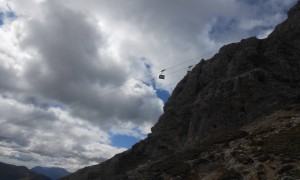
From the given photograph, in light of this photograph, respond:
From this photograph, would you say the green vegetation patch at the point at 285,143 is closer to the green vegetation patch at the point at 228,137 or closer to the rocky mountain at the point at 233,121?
the rocky mountain at the point at 233,121

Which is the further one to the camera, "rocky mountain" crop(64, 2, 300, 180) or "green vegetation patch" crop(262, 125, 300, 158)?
"rocky mountain" crop(64, 2, 300, 180)

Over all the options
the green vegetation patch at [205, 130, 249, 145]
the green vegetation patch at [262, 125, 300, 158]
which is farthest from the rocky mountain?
the green vegetation patch at [205, 130, 249, 145]

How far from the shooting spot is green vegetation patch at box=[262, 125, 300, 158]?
156 feet

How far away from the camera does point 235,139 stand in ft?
203

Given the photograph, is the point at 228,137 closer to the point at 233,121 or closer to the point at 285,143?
the point at 233,121

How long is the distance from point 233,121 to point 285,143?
76.1 feet

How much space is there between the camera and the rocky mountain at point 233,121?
50.9 m

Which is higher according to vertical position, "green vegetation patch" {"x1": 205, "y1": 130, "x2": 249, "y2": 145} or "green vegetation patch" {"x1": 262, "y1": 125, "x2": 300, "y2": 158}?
"green vegetation patch" {"x1": 205, "y1": 130, "x2": 249, "y2": 145}

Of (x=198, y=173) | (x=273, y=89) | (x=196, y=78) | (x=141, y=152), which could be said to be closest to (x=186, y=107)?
(x=196, y=78)

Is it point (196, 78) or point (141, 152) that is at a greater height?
point (196, 78)

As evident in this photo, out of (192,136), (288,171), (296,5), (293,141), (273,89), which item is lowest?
(288,171)

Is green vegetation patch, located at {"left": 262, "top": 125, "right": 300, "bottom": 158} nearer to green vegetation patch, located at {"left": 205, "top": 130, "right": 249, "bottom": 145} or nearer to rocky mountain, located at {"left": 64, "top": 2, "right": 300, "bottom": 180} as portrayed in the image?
rocky mountain, located at {"left": 64, "top": 2, "right": 300, "bottom": 180}

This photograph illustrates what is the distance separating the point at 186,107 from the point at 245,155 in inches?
1546

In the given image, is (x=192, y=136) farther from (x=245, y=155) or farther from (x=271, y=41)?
(x=271, y=41)
